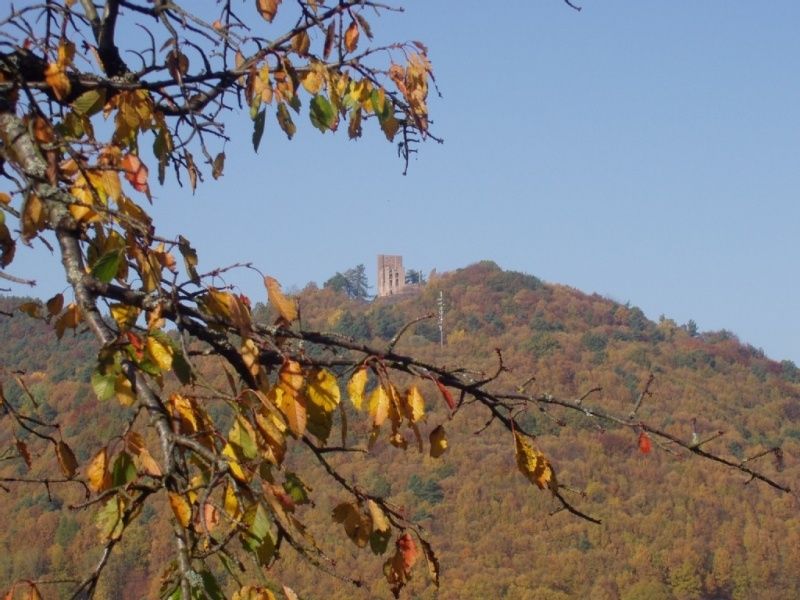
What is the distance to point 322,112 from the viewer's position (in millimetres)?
2051

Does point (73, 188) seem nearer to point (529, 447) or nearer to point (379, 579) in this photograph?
point (529, 447)

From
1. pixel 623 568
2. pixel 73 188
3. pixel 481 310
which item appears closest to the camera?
pixel 73 188

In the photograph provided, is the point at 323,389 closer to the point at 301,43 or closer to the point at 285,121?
the point at 285,121

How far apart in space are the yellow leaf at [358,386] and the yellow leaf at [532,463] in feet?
0.86

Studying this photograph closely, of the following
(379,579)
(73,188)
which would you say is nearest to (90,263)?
(73,188)

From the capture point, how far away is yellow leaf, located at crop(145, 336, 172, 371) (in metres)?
1.35

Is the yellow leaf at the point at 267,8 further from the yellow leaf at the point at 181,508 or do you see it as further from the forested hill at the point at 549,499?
the forested hill at the point at 549,499

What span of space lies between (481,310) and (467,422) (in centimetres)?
1937

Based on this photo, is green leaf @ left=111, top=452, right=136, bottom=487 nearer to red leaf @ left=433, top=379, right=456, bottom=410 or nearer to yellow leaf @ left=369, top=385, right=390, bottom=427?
yellow leaf @ left=369, top=385, right=390, bottom=427

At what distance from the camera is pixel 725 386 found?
56125 mm

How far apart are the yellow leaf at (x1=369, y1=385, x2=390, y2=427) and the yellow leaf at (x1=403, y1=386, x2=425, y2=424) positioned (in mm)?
52

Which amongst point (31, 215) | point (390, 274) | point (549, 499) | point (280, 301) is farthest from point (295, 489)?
point (390, 274)

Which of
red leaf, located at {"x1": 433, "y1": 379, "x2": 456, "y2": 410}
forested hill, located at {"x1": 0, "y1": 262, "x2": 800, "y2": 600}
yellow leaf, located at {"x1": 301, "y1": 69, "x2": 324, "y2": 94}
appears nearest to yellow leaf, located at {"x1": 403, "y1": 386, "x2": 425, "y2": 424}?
red leaf, located at {"x1": 433, "y1": 379, "x2": 456, "y2": 410}

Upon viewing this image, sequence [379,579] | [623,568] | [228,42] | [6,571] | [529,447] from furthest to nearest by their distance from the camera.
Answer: [623,568] → [6,571] → [379,579] → [228,42] → [529,447]
